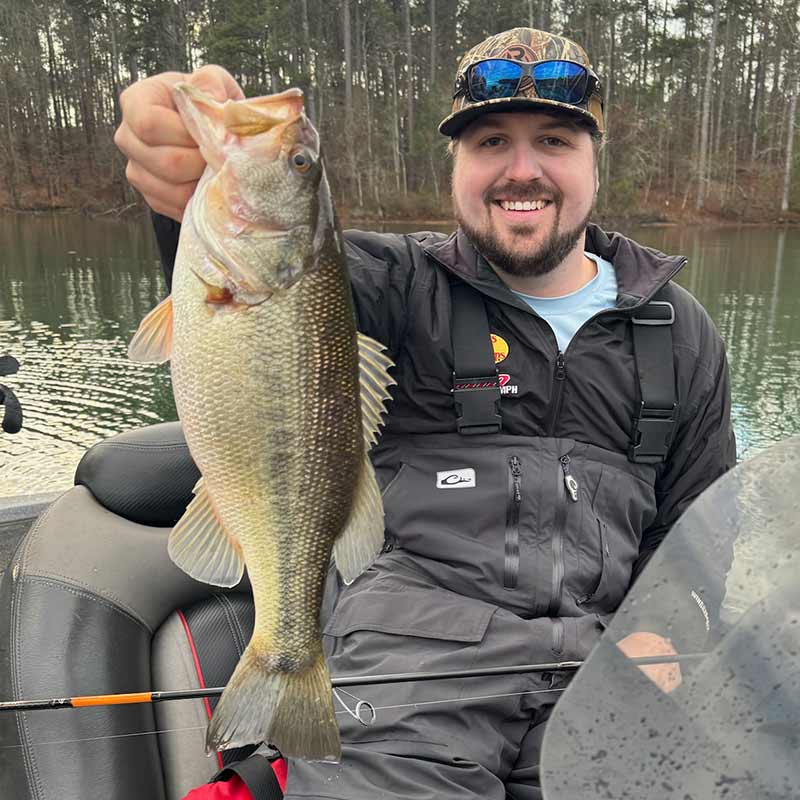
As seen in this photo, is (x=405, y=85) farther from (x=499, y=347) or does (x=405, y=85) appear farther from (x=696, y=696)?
(x=696, y=696)

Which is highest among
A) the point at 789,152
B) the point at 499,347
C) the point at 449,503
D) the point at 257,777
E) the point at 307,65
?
the point at 307,65

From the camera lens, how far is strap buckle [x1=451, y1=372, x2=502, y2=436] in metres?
2.41

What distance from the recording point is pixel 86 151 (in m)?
39.1

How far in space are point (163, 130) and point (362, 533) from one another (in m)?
0.94

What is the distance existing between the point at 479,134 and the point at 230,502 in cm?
163

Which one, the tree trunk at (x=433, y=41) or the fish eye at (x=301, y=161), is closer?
the fish eye at (x=301, y=161)

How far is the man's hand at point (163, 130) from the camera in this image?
63.8 inches

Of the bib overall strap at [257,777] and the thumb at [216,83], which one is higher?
the thumb at [216,83]

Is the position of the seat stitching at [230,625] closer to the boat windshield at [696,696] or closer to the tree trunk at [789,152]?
the boat windshield at [696,696]

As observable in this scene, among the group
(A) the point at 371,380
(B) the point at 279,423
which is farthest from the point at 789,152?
(B) the point at 279,423

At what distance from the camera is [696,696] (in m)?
1.27

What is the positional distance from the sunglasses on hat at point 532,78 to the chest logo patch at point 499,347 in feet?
2.54

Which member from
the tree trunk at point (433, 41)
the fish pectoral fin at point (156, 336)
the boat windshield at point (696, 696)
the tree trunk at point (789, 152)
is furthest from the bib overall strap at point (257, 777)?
the tree trunk at point (433, 41)

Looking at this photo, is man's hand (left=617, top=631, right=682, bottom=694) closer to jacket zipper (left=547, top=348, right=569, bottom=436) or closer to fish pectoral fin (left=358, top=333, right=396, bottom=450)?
fish pectoral fin (left=358, top=333, right=396, bottom=450)
